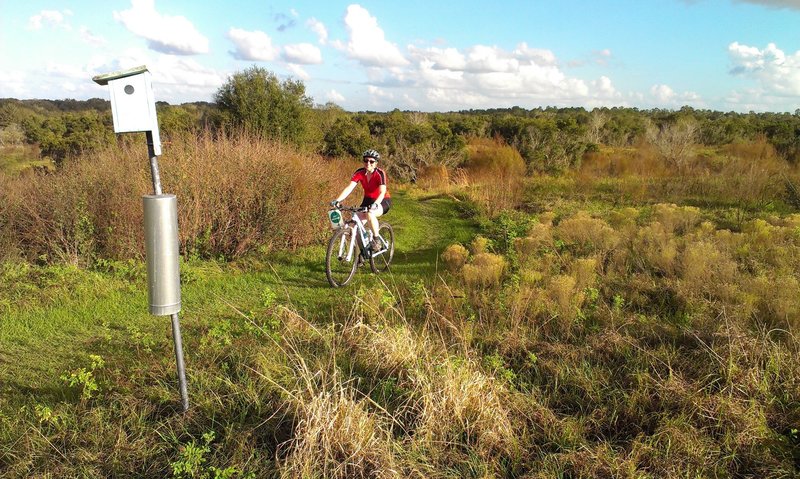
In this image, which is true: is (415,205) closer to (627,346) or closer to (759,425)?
(627,346)

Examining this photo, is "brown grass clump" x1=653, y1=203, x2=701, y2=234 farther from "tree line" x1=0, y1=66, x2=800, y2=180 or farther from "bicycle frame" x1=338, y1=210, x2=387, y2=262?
"tree line" x1=0, y1=66, x2=800, y2=180

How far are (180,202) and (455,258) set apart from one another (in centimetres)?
440

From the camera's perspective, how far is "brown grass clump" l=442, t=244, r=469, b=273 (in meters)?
7.48

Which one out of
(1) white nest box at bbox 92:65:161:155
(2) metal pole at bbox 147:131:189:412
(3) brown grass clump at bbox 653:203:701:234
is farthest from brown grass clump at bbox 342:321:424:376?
(3) brown grass clump at bbox 653:203:701:234

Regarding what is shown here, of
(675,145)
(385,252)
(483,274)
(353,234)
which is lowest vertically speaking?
(385,252)

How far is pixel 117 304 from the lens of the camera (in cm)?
618

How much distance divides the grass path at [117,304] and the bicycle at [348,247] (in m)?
0.19

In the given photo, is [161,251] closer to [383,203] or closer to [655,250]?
[383,203]

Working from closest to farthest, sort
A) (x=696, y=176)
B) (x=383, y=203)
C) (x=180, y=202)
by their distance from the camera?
(x=383, y=203) → (x=180, y=202) → (x=696, y=176)

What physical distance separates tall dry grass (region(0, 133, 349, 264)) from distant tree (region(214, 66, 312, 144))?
748cm

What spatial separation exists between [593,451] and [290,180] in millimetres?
7045

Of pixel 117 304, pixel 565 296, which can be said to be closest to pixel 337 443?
pixel 565 296

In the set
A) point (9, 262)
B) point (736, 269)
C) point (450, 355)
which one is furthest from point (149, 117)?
point (736, 269)

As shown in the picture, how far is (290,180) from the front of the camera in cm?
902
